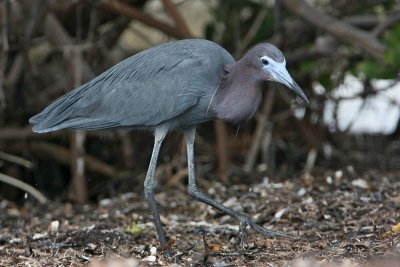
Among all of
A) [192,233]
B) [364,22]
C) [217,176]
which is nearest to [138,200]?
[217,176]

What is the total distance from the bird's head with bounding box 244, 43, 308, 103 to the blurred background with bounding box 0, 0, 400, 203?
214cm

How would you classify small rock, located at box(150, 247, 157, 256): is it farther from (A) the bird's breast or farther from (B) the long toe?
(A) the bird's breast

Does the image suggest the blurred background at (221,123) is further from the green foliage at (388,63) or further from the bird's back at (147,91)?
the bird's back at (147,91)

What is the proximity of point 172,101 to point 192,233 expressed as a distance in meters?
0.93

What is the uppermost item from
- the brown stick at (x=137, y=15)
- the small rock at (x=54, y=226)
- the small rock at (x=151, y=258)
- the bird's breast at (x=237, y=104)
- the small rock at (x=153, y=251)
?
the brown stick at (x=137, y=15)

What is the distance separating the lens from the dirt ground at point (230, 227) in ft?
14.9

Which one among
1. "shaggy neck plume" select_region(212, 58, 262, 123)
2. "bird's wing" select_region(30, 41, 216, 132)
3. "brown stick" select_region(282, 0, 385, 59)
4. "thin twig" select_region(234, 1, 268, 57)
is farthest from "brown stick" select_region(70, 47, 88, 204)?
"shaggy neck plume" select_region(212, 58, 262, 123)

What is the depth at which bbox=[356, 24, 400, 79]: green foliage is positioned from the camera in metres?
6.77

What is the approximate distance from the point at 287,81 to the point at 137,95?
105 cm

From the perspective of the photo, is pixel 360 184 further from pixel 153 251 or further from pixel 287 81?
pixel 153 251

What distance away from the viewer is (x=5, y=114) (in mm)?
8320

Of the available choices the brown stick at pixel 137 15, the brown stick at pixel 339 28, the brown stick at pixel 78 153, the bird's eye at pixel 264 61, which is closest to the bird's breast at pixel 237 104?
the bird's eye at pixel 264 61

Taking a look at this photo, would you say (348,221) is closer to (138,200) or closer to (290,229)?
(290,229)

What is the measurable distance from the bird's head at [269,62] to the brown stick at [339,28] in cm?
211
